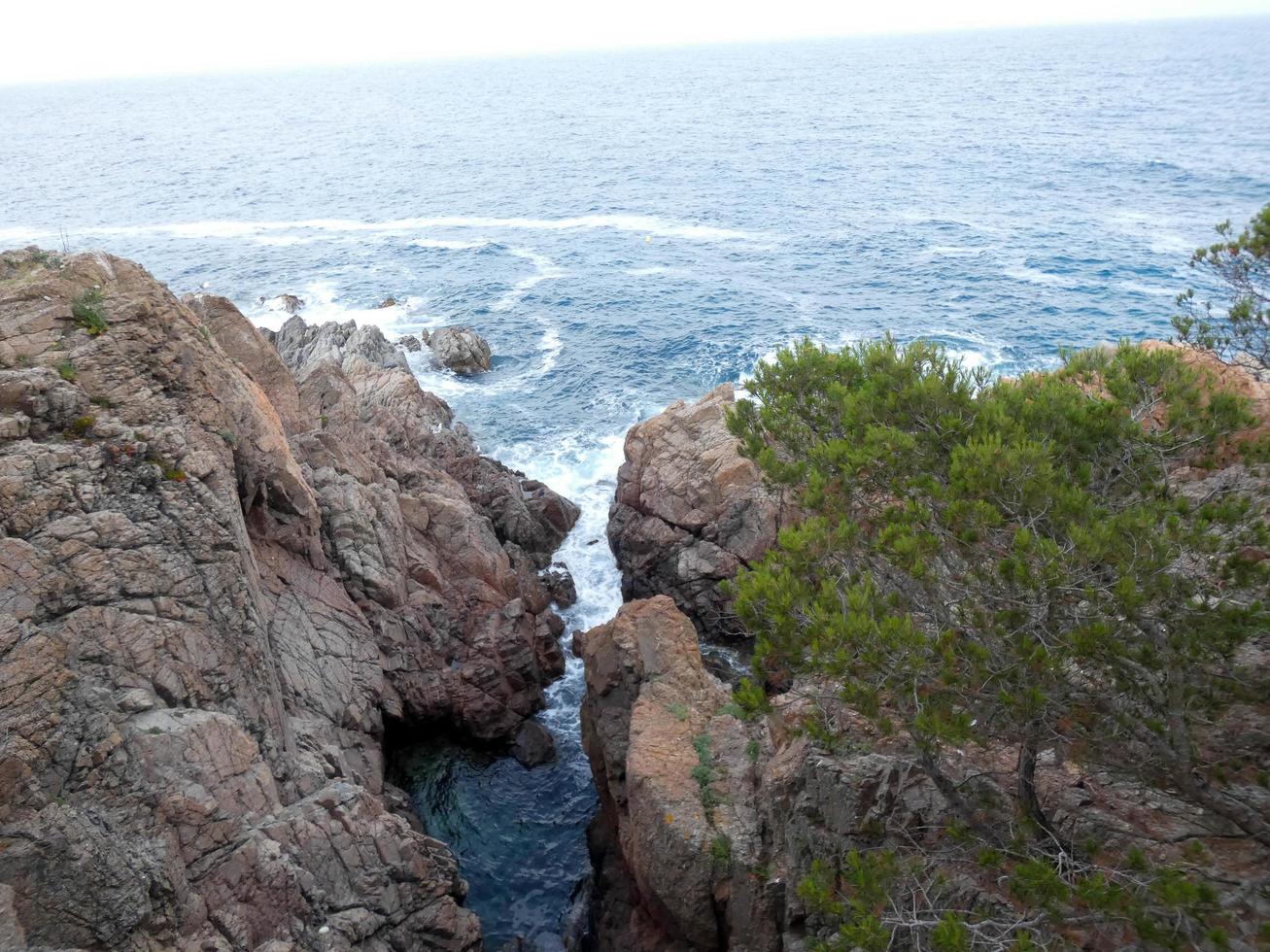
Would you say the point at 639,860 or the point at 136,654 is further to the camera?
the point at 639,860

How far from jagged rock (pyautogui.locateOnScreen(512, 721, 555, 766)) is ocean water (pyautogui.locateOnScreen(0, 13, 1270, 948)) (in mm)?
480

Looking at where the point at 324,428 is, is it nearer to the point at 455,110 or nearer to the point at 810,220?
the point at 810,220

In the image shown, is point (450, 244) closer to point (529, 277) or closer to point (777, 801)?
point (529, 277)

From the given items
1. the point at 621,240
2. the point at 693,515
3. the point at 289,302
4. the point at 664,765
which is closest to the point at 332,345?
the point at 289,302

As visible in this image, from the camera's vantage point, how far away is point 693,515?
3353 cm

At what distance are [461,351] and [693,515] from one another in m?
25.8

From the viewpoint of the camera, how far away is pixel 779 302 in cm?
6078

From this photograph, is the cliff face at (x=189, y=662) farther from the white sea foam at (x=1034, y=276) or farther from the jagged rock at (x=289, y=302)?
the white sea foam at (x=1034, y=276)

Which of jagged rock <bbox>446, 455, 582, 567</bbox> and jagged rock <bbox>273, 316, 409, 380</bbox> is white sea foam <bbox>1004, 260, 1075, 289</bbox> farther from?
jagged rock <bbox>273, 316, 409, 380</bbox>

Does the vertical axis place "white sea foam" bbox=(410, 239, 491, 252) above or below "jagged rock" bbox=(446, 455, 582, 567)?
above

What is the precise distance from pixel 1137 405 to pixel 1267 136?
366 feet

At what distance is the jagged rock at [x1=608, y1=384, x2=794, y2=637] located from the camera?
3212 cm

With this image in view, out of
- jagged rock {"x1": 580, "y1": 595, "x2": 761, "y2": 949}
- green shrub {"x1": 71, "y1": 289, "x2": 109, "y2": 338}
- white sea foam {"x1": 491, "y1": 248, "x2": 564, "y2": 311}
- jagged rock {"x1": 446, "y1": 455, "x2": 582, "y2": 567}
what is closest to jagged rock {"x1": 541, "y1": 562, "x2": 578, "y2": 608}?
jagged rock {"x1": 446, "y1": 455, "x2": 582, "y2": 567}

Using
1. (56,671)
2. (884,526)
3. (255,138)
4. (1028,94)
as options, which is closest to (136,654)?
(56,671)
